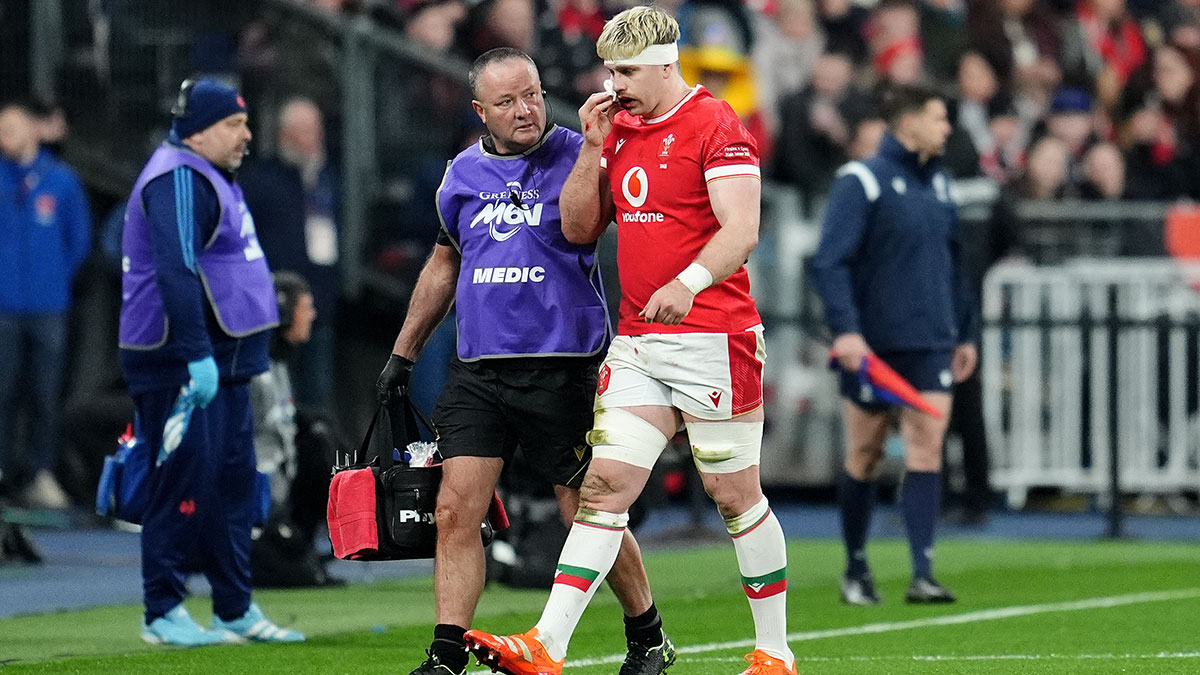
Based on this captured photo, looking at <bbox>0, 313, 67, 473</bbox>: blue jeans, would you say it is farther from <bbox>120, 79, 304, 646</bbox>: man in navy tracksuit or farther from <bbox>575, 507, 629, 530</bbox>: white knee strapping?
<bbox>575, 507, 629, 530</bbox>: white knee strapping

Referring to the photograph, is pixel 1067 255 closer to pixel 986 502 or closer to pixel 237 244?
pixel 986 502

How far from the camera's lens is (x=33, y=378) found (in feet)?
47.6

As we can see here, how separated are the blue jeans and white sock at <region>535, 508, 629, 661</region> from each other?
8.43m

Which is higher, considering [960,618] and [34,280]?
[34,280]

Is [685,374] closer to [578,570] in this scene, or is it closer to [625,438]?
[625,438]

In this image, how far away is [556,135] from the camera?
285 inches

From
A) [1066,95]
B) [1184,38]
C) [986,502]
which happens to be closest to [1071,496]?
[986,502]

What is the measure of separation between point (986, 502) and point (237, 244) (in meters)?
8.02

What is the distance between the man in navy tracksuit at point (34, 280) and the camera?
14383 mm

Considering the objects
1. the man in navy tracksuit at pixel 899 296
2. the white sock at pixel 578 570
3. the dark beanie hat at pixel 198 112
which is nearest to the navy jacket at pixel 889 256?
the man in navy tracksuit at pixel 899 296

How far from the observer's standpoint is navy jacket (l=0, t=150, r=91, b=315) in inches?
567

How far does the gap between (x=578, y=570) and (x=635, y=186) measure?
48.5 inches

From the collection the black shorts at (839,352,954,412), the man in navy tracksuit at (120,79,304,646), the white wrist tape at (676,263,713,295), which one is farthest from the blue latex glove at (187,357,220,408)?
the black shorts at (839,352,954,412)

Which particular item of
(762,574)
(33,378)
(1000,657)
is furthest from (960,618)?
(33,378)
